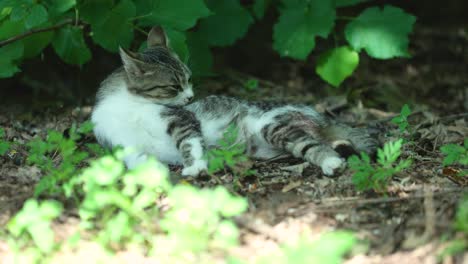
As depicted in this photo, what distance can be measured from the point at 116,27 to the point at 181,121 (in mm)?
1006

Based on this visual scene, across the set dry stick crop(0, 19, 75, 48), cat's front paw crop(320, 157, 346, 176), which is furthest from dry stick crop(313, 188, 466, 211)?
dry stick crop(0, 19, 75, 48)

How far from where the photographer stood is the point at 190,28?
211 inches

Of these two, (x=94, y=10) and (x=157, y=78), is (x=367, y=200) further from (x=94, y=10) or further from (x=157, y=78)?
(x=94, y=10)

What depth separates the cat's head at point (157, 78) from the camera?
449cm

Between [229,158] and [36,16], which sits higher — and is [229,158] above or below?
below

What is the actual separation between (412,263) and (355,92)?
364cm

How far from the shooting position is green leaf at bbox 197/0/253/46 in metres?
5.73

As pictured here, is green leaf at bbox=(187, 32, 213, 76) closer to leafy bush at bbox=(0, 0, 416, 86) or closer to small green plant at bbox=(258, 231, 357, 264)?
leafy bush at bbox=(0, 0, 416, 86)

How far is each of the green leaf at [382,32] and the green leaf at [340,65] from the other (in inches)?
5.6

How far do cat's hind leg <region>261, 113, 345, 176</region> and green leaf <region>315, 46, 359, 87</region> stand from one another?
3.99 ft

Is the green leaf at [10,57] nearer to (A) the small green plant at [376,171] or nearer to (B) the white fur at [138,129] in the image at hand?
(B) the white fur at [138,129]

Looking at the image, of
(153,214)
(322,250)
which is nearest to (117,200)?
(153,214)

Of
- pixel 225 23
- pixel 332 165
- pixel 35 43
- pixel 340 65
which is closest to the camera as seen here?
pixel 332 165

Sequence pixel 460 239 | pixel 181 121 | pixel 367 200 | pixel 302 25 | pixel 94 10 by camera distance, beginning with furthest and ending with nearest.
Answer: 1. pixel 302 25
2. pixel 94 10
3. pixel 181 121
4. pixel 367 200
5. pixel 460 239
